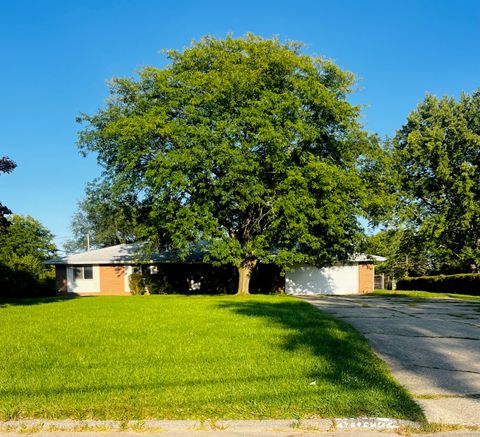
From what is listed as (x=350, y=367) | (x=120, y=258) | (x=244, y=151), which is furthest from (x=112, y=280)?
(x=350, y=367)

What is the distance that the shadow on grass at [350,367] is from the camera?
4.77 meters

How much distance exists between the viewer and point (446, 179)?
34.6 metres

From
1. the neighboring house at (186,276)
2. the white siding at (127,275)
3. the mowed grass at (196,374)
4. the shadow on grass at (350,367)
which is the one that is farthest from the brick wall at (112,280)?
the shadow on grass at (350,367)

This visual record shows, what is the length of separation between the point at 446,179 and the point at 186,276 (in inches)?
779

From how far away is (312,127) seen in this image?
22.2m

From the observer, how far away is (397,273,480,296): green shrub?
2825cm

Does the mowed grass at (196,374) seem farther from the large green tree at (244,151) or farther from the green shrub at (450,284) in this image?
the green shrub at (450,284)

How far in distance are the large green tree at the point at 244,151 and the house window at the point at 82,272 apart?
29.8ft

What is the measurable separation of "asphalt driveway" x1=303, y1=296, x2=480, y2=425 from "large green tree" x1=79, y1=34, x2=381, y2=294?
10029mm

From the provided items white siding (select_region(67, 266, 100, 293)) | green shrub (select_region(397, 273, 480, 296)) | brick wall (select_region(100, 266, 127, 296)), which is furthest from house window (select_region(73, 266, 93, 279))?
green shrub (select_region(397, 273, 480, 296))

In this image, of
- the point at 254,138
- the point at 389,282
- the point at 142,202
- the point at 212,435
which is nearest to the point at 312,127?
the point at 254,138

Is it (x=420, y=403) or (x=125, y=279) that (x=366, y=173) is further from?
(x=420, y=403)

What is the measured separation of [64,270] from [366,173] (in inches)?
820

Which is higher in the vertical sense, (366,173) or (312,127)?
(312,127)
